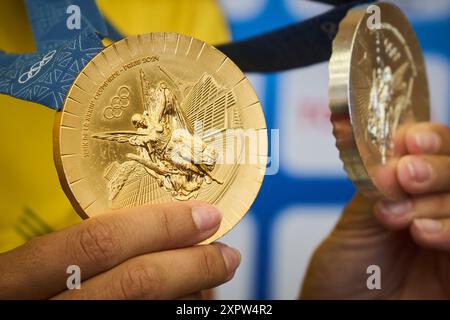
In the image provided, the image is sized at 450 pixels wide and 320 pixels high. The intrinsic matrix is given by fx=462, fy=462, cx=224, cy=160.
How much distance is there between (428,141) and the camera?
934 millimetres

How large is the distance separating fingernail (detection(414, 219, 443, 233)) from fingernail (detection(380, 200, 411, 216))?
4 cm

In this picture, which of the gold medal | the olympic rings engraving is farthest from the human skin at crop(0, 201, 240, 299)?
the gold medal

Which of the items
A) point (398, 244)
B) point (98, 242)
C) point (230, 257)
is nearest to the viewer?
point (98, 242)

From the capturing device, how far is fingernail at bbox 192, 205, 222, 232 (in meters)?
0.62

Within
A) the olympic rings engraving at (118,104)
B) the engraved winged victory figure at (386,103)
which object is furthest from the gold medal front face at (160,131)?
the engraved winged victory figure at (386,103)

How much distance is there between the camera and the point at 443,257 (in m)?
1.06

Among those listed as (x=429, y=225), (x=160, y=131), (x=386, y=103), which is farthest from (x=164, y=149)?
(x=429, y=225)

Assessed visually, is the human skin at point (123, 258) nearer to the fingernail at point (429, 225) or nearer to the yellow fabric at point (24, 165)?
the yellow fabric at point (24, 165)

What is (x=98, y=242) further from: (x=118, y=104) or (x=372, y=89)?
(x=372, y=89)

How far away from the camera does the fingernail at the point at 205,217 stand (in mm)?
622

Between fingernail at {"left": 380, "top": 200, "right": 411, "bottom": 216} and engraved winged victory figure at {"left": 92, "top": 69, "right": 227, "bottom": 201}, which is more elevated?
engraved winged victory figure at {"left": 92, "top": 69, "right": 227, "bottom": 201}

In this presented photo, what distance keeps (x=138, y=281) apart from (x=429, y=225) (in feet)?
2.12

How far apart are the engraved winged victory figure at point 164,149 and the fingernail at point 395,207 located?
1.40 feet

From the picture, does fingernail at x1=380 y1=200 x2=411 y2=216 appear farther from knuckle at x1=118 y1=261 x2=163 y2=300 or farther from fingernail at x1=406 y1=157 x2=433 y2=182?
knuckle at x1=118 y1=261 x2=163 y2=300
